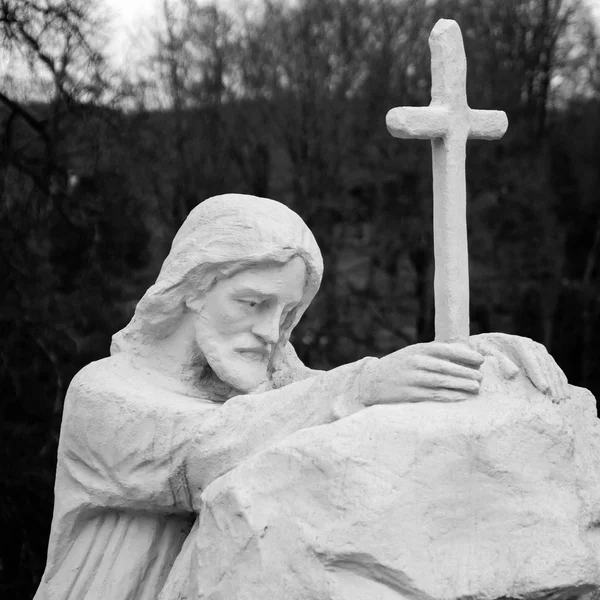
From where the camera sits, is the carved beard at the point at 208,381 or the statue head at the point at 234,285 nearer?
the statue head at the point at 234,285

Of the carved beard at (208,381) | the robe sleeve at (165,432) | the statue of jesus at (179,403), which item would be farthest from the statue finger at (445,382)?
the carved beard at (208,381)

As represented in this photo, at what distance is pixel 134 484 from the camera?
189 inches

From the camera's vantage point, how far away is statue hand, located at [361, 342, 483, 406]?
4258 mm

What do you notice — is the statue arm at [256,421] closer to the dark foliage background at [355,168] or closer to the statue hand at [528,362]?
the statue hand at [528,362]

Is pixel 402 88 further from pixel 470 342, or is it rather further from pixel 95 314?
pixel 470 342

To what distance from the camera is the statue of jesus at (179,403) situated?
4.69 metres

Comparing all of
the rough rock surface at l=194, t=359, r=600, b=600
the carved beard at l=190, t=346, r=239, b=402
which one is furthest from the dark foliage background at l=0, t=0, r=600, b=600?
the rough rock surface at l=194, t=359, r=600, b=600

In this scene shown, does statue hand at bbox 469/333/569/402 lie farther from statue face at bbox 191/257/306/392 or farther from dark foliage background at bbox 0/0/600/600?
dark foliage background at bbox 0/0/600/600

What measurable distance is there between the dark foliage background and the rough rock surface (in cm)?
653

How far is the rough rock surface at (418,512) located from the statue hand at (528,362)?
56mm

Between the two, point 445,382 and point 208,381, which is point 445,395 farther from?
point 208,381

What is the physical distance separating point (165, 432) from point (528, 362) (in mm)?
1112

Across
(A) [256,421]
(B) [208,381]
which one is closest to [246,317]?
(B) [208,381]

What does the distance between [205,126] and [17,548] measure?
15.3 feet
